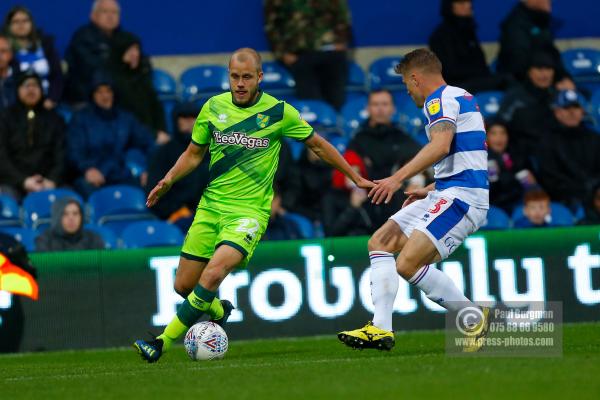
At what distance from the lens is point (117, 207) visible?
48.4 ft

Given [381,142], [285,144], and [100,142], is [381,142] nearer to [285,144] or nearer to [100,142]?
[285,144]

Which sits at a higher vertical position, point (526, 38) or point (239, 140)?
point (526, 38)

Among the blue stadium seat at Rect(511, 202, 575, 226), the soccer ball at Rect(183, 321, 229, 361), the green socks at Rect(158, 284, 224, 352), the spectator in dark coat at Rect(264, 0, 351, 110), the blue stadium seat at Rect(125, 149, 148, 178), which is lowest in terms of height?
the soccer ball at Rect(183, 321, 229, 361)

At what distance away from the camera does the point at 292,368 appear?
9.08 m

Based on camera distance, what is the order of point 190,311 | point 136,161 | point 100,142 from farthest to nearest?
1. point 136,161
2. point 100,142
3. point 190,311

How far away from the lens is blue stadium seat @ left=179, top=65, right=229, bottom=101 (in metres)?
16.8

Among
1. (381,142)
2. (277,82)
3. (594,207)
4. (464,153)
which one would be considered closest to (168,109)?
(277,82)

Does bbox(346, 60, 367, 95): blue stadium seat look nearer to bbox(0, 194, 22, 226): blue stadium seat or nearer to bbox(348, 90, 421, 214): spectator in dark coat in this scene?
bbox(348, 90, 421, 214): spectator in dark coat

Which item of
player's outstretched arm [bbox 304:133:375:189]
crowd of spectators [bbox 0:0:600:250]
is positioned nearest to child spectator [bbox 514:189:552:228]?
crowd of spectators [bbox 0:0:600:250]

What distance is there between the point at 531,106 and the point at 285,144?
3288mm

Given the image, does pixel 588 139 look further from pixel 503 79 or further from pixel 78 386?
pixel 78 386

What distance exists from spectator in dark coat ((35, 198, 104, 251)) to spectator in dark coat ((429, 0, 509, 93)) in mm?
5770

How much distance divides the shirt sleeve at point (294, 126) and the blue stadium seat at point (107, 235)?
4228 millimetres

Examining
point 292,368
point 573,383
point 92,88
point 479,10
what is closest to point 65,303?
point 92,88
